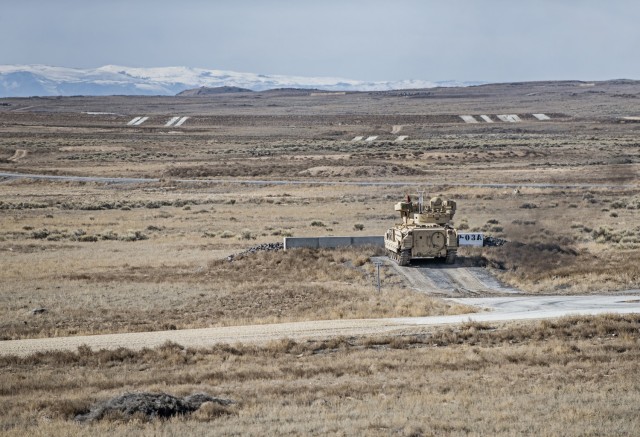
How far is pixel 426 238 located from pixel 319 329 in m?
14.7

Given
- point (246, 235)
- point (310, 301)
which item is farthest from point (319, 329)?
point (246, 235)

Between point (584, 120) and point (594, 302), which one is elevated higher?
point (584, 120)

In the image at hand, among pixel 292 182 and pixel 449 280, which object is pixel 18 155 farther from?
pixel 449 280

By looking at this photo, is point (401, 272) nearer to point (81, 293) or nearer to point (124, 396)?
point (81, 293)

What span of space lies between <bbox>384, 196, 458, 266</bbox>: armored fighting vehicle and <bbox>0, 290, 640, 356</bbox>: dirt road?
7.99 meters

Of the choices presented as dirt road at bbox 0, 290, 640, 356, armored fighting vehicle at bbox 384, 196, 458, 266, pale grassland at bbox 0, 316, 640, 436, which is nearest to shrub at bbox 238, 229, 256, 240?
armored fighting vehicle at bbox 384, 196, 458, 266

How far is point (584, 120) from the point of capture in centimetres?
18225

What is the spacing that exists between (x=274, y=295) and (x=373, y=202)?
40627mm

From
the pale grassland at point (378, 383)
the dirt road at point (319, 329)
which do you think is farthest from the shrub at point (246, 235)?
the pale grassland at point (378, 383)

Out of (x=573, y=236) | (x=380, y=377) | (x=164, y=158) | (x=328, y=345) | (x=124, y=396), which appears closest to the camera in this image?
(x=124, y=396)

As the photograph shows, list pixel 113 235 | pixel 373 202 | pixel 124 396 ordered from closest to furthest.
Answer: pixel 124 396, pixel 113 235, pixel 373 202

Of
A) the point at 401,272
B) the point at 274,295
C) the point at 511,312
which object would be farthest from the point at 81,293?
the point at 511,312

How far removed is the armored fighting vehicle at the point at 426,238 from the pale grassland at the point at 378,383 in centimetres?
1399

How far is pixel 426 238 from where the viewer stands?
140 feet
